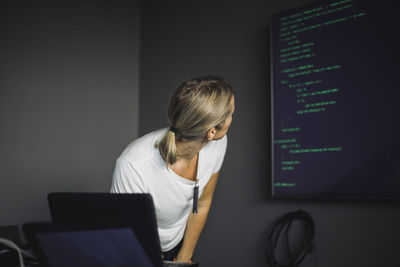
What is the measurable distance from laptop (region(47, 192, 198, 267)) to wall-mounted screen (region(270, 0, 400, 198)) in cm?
117

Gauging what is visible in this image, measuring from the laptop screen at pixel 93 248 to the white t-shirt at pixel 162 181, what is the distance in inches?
21.4

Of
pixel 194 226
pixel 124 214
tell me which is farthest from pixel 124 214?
pixel 194 226

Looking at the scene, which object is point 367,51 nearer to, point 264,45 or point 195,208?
point 264,45

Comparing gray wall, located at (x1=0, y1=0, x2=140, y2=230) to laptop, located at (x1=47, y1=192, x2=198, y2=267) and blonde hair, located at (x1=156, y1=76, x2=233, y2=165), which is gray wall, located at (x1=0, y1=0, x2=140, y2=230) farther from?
laptop, located at (x1=47, y1=192, x2=198, y2=267)

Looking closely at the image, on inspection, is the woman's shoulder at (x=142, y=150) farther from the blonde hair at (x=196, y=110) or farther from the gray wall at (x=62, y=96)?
the gray wall at (x=62, y=96)

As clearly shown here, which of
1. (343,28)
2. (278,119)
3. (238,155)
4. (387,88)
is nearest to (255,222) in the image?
(238,155)

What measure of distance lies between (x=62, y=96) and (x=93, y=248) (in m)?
1.86

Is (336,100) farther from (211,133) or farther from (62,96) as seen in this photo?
(62,96)

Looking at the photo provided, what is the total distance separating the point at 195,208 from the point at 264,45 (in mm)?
1178

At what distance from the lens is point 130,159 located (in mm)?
1404

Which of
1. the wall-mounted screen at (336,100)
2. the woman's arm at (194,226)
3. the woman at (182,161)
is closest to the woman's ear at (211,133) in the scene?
the woman at (182,161)

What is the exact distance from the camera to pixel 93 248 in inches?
32.6

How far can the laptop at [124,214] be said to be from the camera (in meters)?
0.83

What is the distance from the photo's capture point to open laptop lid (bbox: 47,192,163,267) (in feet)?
2.72
